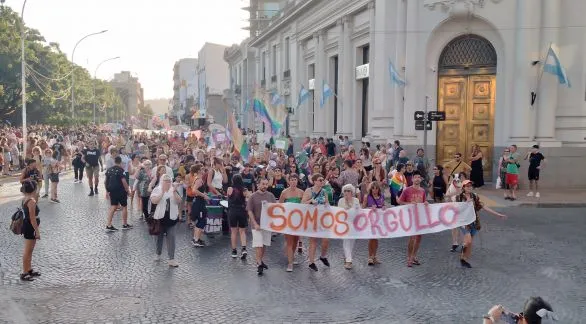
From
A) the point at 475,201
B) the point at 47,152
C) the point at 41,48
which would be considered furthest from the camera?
the point at 41,48

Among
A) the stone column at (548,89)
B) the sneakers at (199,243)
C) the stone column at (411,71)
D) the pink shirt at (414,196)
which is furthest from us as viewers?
the stone column at (411,71)

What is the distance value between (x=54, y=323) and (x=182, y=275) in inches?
92.4

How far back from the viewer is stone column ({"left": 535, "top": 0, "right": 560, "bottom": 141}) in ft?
63.3

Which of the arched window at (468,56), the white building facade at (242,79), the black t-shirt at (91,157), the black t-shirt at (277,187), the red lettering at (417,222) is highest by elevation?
the white building facade at (242,79)

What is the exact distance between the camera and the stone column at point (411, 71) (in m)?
21.1

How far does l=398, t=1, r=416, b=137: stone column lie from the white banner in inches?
481

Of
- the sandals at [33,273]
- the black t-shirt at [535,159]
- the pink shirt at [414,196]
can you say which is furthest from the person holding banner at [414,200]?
the black t-shirt at [535,159]

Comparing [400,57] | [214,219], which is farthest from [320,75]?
[214,219]

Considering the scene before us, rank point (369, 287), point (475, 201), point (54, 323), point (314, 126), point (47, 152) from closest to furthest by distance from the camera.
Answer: point (54, 323), point (369, 287), point (475, 201), point (47, 152), point (314, 126)

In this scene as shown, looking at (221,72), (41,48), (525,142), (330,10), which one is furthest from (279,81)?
(221,72)

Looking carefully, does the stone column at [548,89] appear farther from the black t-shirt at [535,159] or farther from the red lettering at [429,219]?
the red lettering at [429,219]

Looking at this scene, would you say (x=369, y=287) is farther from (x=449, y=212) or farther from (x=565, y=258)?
(x=565, y=258)

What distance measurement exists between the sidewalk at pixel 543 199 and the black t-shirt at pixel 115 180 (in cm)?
1002

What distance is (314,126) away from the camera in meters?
35.4
